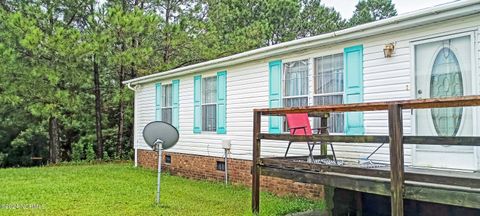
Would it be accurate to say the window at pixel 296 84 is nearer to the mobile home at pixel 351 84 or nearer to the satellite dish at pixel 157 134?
the mobile home at pixel 351 84

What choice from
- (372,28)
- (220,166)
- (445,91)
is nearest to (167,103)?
(220,166)

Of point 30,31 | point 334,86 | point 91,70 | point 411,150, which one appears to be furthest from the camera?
point 91,70

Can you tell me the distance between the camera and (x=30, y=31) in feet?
43.5

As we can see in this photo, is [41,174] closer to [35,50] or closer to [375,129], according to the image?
[35,50]

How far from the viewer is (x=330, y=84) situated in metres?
6.74

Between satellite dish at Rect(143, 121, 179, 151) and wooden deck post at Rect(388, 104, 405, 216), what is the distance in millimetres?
4256

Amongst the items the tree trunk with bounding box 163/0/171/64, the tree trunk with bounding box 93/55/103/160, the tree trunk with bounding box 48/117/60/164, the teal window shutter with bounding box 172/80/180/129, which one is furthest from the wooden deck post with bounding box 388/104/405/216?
the tree trunk with bounding box 48/117/60/164

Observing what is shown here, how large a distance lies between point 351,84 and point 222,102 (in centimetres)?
363

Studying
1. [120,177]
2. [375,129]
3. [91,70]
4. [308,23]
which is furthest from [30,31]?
[308,23]

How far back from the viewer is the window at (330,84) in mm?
6596

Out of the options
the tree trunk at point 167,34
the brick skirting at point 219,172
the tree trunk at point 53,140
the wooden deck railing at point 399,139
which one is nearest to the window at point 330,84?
the brick skirting at point 219,172

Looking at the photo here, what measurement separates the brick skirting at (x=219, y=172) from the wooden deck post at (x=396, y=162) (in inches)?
112

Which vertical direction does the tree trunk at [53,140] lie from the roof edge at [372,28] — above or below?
below

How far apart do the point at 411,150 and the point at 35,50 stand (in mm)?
12377
